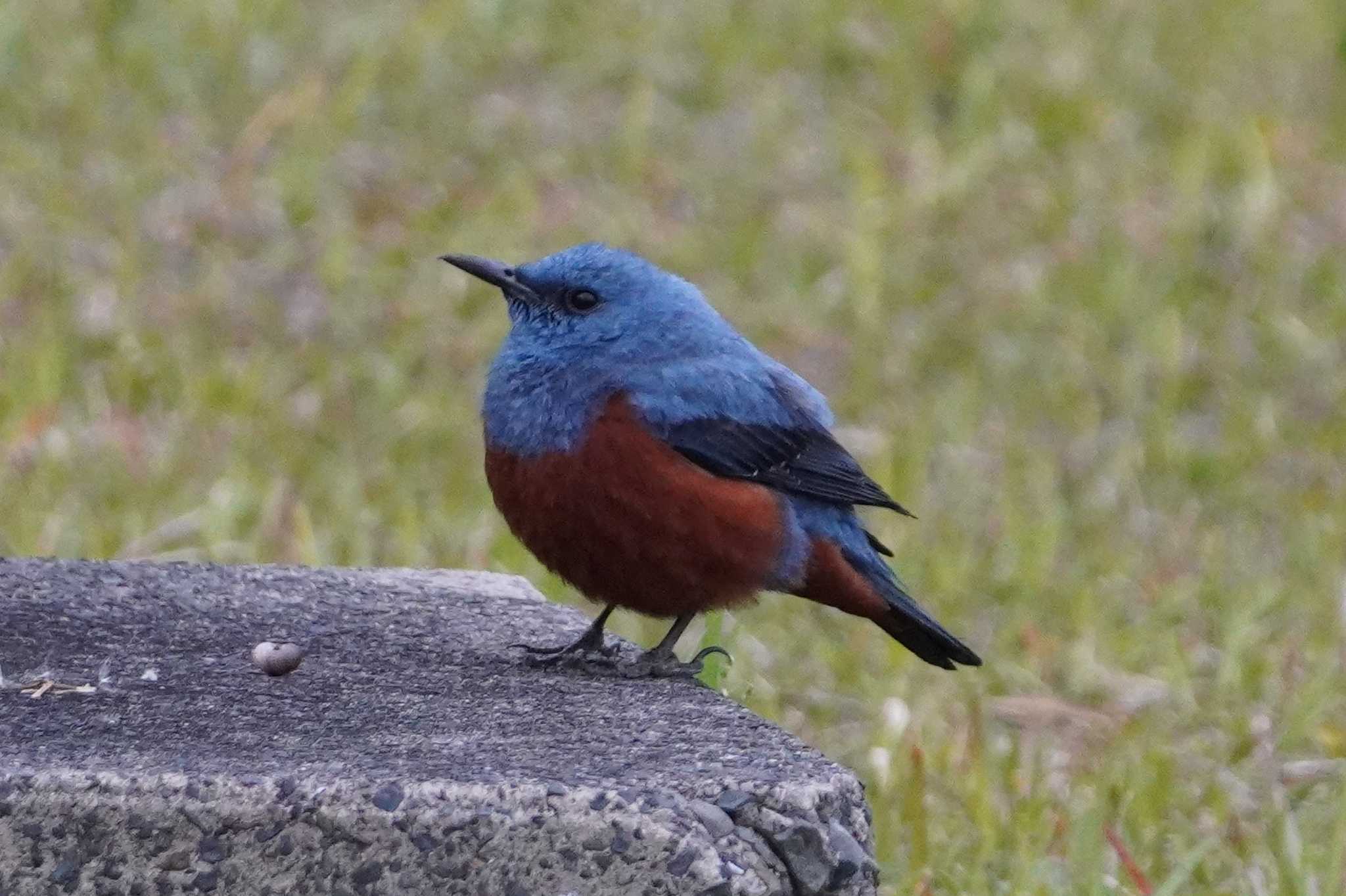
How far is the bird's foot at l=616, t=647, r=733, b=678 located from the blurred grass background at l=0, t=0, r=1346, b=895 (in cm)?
68

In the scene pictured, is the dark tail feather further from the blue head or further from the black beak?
the black beak

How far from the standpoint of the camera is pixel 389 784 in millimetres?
2619

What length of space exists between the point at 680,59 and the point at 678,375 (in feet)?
17.1

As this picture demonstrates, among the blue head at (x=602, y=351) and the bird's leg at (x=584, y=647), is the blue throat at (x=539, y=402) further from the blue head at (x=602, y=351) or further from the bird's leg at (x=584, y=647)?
the bird's leg at (x=584, y=647)

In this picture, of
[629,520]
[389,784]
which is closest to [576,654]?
[629,520]

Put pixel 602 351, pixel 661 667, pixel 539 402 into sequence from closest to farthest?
pixel 661 667, pixel 539 402, pixel 602 351

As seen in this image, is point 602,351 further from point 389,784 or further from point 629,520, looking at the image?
point 389,784

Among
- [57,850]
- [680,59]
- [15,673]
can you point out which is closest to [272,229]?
[680,59]

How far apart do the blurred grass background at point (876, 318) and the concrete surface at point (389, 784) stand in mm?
1264

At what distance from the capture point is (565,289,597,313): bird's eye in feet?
13.3

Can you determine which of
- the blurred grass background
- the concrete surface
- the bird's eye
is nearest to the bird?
the bird's eye

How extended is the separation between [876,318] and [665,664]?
13.6 feet

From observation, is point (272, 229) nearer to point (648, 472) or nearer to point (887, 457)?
point (887, 457)

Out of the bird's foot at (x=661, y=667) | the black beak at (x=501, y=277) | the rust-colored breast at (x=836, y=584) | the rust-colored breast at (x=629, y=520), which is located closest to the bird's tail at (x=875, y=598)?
→ the rust-colored breast at (x=836, y=584)
